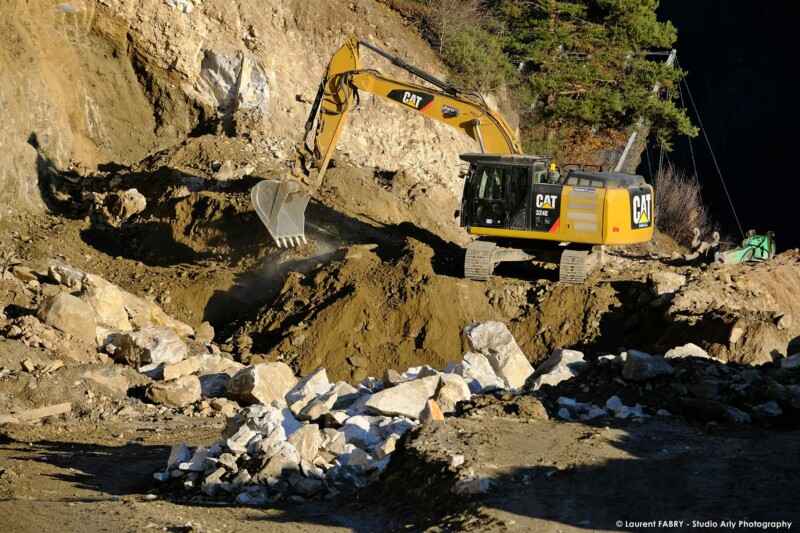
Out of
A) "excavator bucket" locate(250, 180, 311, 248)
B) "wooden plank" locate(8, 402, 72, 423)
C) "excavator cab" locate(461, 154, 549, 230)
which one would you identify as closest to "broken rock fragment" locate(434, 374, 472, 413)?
"wooden plank" locate(8, 402, 72, 423)

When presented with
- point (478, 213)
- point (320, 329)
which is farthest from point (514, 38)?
point (320, 329)

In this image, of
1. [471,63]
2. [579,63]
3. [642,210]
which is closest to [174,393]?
[642,210]

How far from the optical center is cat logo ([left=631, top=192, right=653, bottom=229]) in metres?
15.9

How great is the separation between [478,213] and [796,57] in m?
27.9

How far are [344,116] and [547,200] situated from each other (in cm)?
373

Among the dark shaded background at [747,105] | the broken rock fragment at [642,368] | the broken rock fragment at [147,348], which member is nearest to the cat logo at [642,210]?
the broken rock fragment at [642,368]

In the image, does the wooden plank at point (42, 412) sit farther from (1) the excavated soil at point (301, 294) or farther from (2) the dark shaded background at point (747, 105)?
(2) the dark shaded background at point (747, 105)

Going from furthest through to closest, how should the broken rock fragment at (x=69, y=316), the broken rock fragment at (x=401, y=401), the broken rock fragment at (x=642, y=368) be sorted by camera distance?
the broken rock fragment at (x=69, y=316), the broken rock fragment at (x=642, y=368), the broken rock fragment at (x=401, y=401)

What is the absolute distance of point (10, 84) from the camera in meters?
18.9

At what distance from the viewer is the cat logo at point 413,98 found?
1697 cm

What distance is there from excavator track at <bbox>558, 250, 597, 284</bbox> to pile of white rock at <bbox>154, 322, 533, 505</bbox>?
168 inches

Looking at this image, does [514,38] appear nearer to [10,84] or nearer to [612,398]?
[10,84]

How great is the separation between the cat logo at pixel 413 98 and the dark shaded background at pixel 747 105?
22.8 m

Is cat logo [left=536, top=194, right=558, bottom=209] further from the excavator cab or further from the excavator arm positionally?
the excavator arm
